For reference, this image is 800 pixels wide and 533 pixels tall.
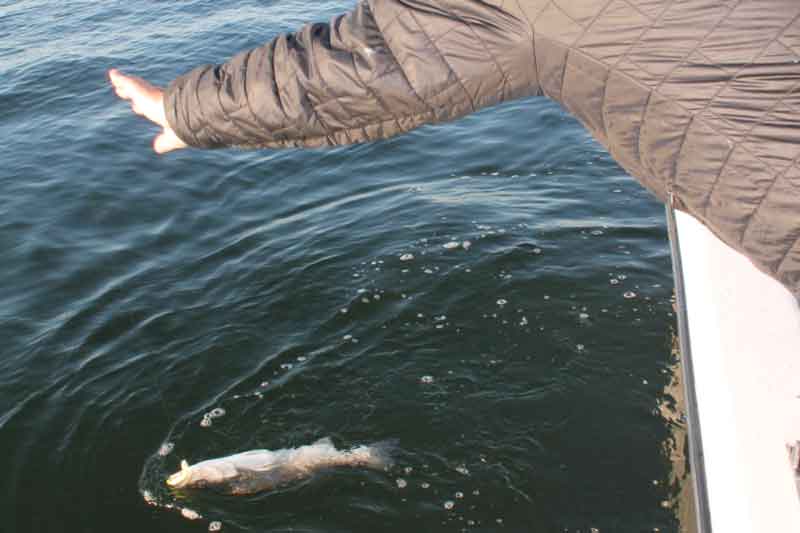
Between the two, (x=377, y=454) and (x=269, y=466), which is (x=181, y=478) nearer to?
(x=269, y=466)

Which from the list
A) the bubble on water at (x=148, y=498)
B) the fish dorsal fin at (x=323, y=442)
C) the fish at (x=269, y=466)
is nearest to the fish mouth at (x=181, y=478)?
the fish at (x=269, y=466)

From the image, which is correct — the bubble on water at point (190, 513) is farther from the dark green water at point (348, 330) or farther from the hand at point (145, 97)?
the hand at point (145, 97)

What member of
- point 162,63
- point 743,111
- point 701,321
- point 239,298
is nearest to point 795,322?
point 701,321

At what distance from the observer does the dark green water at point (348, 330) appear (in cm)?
455

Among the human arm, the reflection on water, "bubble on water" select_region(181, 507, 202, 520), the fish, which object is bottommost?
the reflection on water

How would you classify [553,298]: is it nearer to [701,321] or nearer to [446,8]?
[701,321]

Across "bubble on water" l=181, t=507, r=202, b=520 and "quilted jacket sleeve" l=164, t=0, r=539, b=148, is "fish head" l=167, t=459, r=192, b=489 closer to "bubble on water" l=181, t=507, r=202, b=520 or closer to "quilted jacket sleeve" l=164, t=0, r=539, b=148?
"bubble on water" l=181, t=507, r=202, b=520

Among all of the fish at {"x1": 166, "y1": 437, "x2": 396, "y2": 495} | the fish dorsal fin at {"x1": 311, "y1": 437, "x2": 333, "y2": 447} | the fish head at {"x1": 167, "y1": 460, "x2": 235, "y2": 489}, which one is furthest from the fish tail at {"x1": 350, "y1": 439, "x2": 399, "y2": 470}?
the fish head at {"x1": 167, "y1": 460, "x2": 235, "y2": 489}

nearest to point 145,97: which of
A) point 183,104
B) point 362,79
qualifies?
point 183,104

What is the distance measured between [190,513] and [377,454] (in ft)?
3.92

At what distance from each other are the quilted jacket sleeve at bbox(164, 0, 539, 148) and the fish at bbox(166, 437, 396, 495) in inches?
114

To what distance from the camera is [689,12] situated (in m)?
1.61

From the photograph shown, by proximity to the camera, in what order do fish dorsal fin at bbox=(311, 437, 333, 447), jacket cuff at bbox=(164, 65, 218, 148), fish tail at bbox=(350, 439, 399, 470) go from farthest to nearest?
fish dorsal fin at bbox=(311, 437, 333, 447) < fish tail at bbox=(350, 439, 399, 470) < jacket cuff at bbox=(164, 65, 218, 148)

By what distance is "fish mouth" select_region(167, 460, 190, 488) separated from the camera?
14.9 ft
